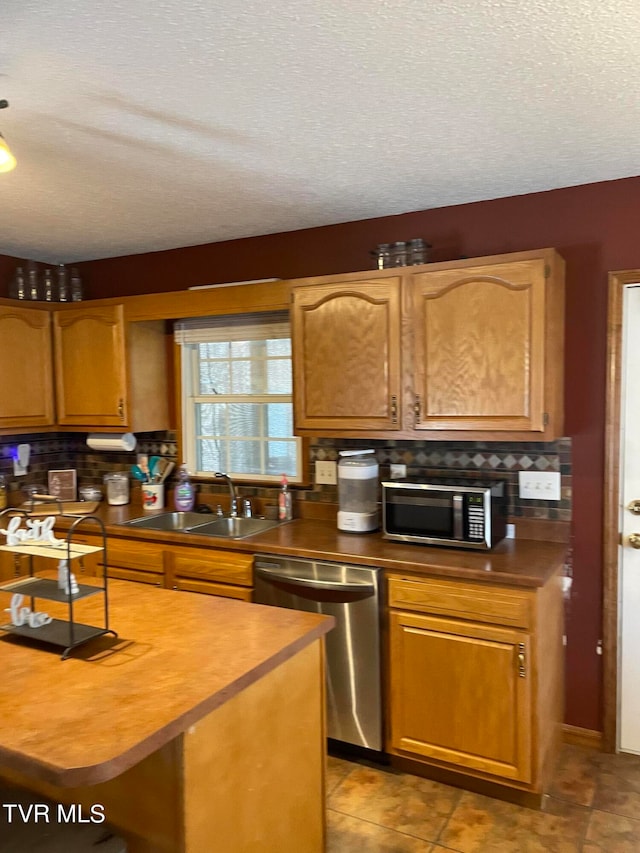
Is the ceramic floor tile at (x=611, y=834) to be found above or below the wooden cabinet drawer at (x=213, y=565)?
below

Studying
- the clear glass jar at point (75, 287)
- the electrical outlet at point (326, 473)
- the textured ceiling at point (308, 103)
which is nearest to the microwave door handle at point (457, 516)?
the electrical outlet at point (326, 473)

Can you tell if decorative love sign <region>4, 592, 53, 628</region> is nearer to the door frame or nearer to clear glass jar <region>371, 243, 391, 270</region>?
clear glass jar <region>371, 243, 391, 270</region>

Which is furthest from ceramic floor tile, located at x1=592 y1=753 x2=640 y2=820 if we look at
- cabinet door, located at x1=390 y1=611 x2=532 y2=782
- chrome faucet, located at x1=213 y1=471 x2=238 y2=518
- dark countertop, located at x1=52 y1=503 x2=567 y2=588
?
chrome faucet, located at x1=213 y1=471 x2=238 y2=518

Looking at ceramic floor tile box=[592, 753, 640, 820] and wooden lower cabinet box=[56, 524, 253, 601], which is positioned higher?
wooden lower cabinet box=[56, 524, 253, 601]

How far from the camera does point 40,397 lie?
12.6ft

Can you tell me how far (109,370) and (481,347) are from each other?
7.12 ft

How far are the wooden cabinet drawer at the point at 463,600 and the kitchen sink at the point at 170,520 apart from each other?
1400 mm

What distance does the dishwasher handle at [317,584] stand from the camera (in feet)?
8.55

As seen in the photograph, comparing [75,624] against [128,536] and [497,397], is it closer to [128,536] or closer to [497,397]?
[128,536]

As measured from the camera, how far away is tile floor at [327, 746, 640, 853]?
2.23 metres

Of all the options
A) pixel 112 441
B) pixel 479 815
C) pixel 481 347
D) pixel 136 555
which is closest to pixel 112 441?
pixel 112 441

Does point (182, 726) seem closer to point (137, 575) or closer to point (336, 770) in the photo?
point (336, 770)

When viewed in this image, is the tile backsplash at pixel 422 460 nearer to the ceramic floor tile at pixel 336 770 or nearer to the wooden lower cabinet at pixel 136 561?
the wooden lower cabinet at pixel 136 561

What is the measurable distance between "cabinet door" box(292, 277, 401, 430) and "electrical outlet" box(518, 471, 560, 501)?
62cm
